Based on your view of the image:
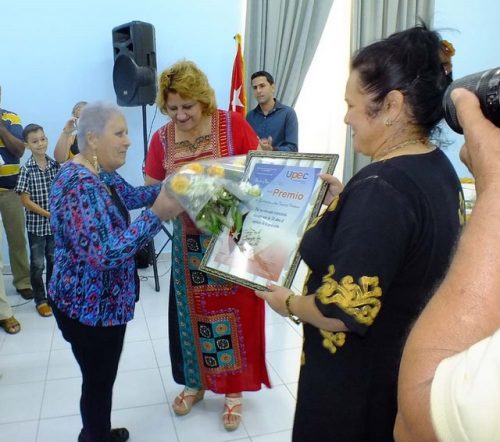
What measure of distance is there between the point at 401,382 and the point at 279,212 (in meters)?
0.91

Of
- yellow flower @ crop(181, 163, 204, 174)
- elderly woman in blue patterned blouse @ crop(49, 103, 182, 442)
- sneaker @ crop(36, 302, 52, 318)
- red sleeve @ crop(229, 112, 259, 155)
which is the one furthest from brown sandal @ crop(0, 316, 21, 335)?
yellow flower @ crop(181, 163, 204, 174)

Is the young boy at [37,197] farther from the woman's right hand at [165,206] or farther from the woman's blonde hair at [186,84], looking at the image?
the woman's right hand at [165,206]

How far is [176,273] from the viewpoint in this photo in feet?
6.60

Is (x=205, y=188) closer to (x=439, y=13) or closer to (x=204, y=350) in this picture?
(x=204, y=350)

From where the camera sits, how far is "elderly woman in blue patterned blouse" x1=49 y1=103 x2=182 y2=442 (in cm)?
136

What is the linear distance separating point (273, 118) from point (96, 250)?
119 inches

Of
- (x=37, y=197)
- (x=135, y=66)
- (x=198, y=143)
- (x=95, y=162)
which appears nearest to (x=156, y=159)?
(x=198, y=143)

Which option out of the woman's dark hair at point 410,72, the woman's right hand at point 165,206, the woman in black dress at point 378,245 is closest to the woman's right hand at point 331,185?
the woman in black dress at point 378,245

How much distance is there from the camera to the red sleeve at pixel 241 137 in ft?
6.34

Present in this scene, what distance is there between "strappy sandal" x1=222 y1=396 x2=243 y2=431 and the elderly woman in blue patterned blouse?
1.98 ft

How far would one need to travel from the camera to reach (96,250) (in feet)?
4.43

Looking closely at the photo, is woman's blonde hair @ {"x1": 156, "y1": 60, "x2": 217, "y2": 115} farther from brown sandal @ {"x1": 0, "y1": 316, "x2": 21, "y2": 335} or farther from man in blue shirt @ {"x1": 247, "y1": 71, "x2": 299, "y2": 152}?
man in blue shirt @ {"x1": 247, "y1": 71, "x2": 299, "y2": 152}

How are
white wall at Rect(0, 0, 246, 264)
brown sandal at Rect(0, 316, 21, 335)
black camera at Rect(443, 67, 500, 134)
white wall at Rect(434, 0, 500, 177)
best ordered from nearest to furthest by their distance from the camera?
1. black camera at Rect(443, 67, 500, 134)
2. brown sandal at Rect(0, 316, 21, 335)
3. white wall at Rect(0, 0, 246, 264)
4. white wall at Rect(434, 0, 500, 177)

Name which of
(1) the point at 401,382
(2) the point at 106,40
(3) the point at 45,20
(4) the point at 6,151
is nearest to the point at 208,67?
(2) the point at 106,40
